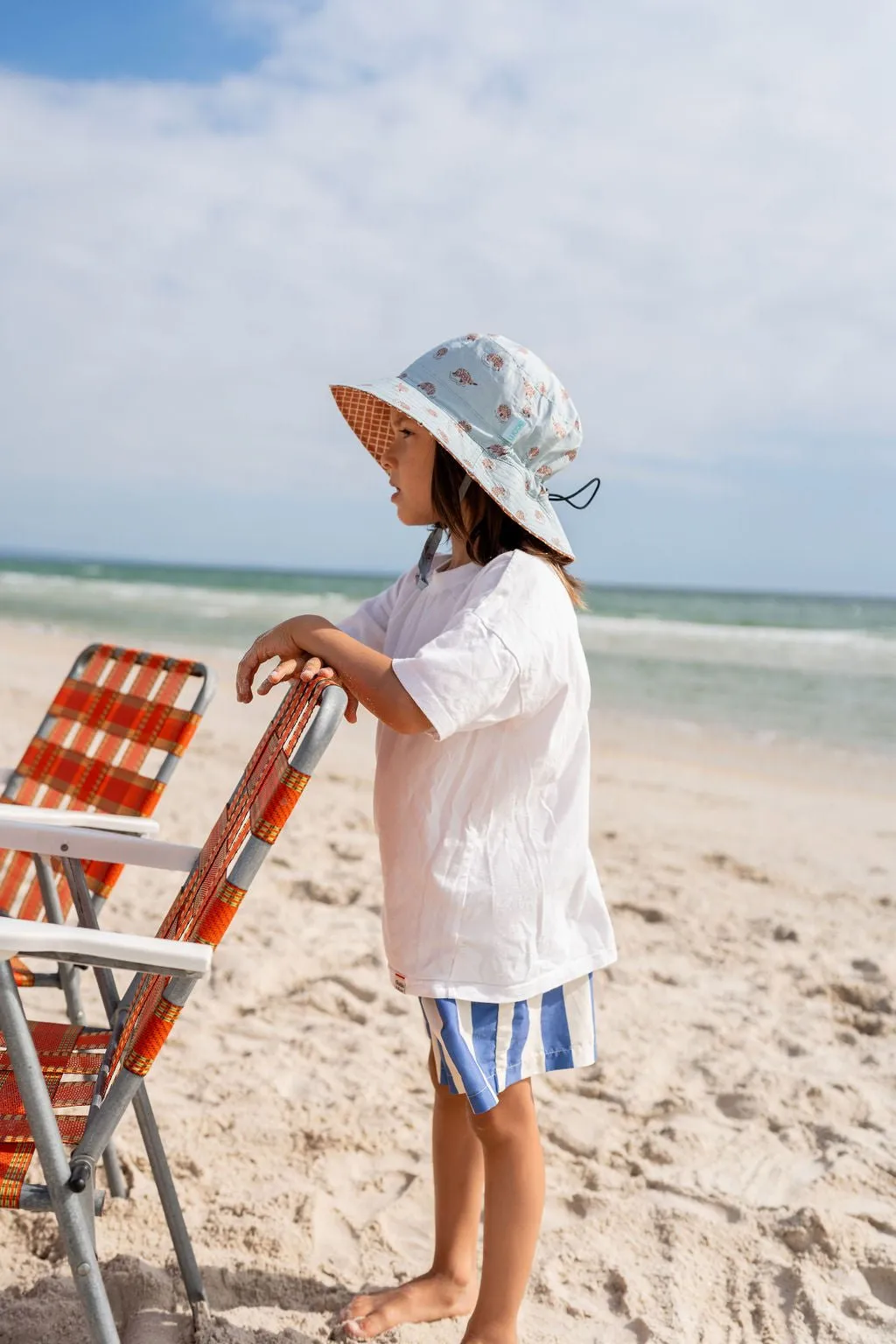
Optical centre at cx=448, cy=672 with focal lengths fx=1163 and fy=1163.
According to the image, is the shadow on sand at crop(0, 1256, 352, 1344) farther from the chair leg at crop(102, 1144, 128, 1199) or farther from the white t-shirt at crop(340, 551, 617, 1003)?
the white t-shirt at crop(340, 551, 617, 1003)

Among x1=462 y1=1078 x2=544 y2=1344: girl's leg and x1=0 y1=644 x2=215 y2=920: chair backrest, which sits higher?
x1=0 y1=644 x2=215 y2=920: chair backrest

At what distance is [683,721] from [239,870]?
8774 millimetres

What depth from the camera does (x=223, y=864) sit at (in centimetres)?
155

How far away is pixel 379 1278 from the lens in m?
2.06

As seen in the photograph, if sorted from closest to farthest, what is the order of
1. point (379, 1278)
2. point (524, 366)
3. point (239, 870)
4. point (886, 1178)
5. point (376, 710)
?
point (239, 870) → point (376, 710) → point (524, 366) → point (379, 1278) → point (886, 1178)

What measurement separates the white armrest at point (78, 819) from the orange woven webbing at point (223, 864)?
205 millimetres

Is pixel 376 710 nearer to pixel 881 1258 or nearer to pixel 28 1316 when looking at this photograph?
pixel 28 1316

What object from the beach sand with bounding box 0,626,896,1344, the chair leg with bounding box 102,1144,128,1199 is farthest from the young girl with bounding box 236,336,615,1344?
the chair leg with bounding box 102,1144,128,1199

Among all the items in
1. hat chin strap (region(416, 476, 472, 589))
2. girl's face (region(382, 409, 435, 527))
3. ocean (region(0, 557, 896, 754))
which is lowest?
ocean (region(0, 557, 896, 754))

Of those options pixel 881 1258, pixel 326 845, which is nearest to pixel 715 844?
pixel 326 845

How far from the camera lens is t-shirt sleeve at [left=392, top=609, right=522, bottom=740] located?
1496 millimetres

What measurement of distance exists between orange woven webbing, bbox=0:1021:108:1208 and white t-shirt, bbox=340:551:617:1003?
475 mm

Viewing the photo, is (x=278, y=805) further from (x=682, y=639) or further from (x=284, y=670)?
(x=682, y=639)

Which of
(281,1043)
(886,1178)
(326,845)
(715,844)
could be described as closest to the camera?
(886,1178)
